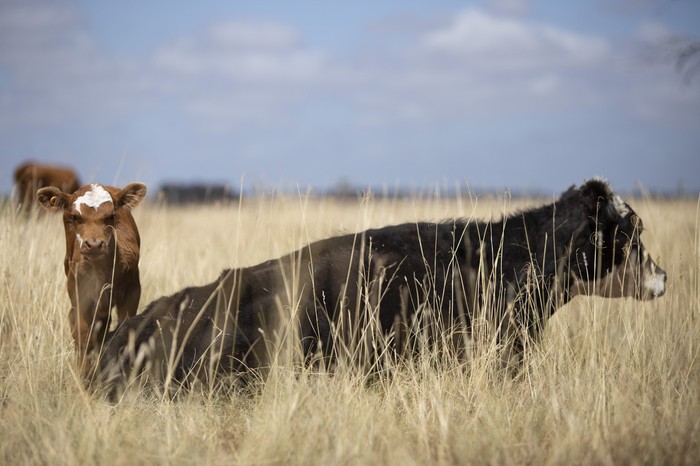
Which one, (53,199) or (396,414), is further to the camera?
(53,199)

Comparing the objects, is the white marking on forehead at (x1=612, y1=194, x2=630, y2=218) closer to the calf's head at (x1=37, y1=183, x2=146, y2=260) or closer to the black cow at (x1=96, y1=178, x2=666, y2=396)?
the black cow at (x1=96, y1=178, x2=666, y2=396)

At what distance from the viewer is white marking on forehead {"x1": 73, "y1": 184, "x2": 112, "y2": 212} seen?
4.89 meters

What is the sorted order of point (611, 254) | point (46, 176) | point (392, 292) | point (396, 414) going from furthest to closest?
point (46, 176)
point (611, 254)
point (392, 292)
point (396, 414)

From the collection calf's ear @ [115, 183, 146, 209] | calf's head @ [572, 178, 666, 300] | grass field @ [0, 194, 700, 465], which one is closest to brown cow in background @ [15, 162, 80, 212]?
grass field @ [0, 194, 700, 465]

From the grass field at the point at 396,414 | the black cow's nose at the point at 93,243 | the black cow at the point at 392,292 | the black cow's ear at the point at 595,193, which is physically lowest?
the grass field at the point at 396,414

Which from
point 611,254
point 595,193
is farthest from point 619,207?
point 611,254

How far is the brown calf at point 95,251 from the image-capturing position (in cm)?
487

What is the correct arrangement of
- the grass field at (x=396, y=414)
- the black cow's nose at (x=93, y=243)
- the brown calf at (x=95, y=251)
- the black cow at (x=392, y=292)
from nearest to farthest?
1. the grass field at (x=396, y=414)
2. the black cow at (x=392, y=292)
3. the black cow's nose at (x=93, y=243)
4. the brown calf at (x=95, y=251)

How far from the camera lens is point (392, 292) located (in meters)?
5.27

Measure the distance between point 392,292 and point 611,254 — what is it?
6.49ft

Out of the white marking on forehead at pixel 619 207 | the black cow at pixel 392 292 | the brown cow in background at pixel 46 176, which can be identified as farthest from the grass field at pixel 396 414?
the brown cow in background at pixel 46 176

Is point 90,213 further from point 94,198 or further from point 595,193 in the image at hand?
point 595,193

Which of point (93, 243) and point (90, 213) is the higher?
point (90, 213)

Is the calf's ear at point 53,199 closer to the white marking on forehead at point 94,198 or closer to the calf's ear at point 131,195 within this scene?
Answer: the white marking on forehead at point 94,198
